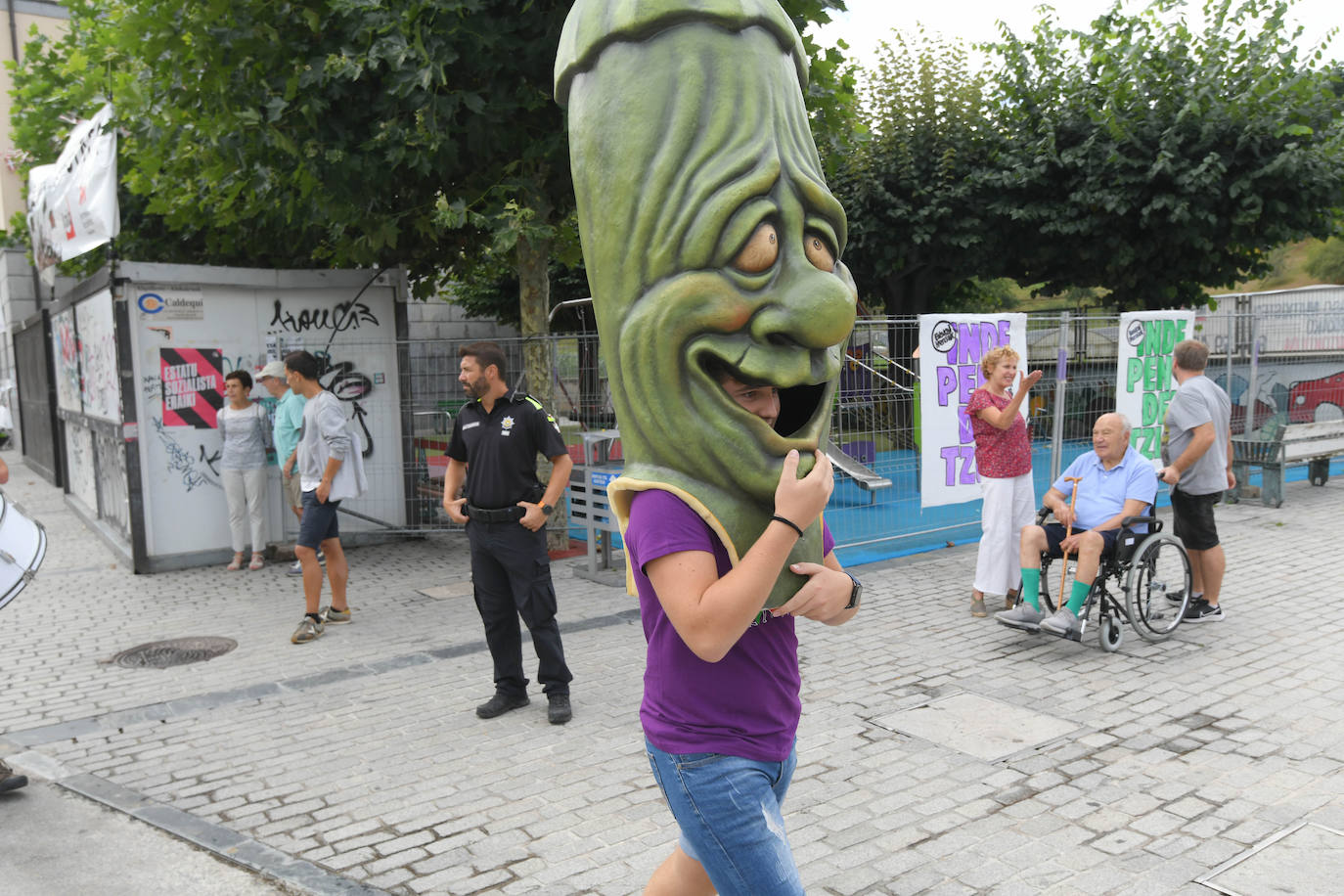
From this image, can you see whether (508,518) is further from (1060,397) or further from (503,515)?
(1060,397)

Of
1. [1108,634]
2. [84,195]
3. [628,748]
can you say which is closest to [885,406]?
[1108,634]

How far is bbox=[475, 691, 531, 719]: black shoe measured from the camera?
5379 millimetres

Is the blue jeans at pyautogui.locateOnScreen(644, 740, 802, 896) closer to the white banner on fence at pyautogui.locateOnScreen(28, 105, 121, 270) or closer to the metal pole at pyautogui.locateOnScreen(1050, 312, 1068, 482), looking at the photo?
the metal pole at pyautogui.locateOnScreen(1050, 312, 1068, 482)

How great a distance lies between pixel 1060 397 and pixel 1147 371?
128cm

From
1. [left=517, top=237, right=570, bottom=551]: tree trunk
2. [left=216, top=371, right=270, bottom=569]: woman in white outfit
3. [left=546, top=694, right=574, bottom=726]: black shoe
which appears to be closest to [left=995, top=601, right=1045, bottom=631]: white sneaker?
[left=546, top=694, right=574, bottom=726]: black shoe

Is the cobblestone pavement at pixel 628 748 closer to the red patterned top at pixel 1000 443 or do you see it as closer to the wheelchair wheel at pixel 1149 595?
the wheelchair wheel at pixel 1149 595

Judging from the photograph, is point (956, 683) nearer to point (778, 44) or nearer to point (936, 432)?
point (936, 432)

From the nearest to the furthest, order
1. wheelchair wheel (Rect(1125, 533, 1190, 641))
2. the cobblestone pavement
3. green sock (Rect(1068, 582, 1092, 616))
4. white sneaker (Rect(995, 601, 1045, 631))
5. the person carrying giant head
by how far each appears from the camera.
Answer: the person carrying giant head, the cobblestone pavement, green sock (Rect(1068, 582, 1092, 616)), wheelchair wheel (Rect(1125, 533, 1190, 641)), white sneaker (Rect(995, 601, 1045, 631))

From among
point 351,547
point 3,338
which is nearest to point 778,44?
point 351,547

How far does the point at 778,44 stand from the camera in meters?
2.24

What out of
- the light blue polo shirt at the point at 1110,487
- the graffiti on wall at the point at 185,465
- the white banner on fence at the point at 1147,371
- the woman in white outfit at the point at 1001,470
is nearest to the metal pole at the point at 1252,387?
the white banner on fence at the point at 1147,371

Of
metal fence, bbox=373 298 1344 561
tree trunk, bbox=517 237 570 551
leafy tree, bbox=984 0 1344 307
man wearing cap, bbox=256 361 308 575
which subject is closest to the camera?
man wearing cap, bbox=256 361 308 575

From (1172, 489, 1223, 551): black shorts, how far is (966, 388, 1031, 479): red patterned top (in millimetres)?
1123

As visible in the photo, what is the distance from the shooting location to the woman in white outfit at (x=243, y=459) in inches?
364
